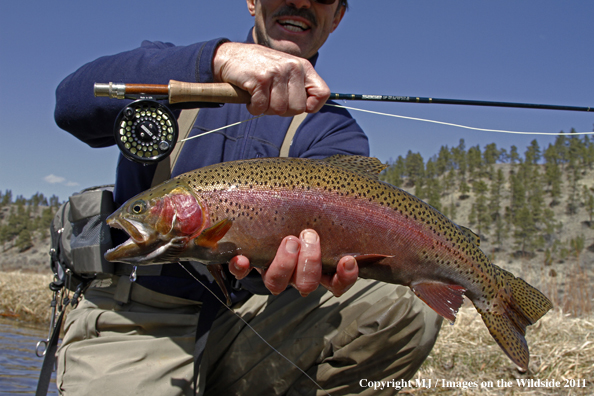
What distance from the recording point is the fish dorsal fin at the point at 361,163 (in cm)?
266

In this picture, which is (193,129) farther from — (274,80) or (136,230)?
(136,230)

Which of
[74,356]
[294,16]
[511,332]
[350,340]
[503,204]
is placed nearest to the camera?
[511,332]

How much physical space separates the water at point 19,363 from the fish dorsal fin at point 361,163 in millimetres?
4282

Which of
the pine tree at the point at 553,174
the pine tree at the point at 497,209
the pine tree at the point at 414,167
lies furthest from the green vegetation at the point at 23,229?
the pine tree at the point at 553,174

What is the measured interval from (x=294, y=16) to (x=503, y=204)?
2753 inches

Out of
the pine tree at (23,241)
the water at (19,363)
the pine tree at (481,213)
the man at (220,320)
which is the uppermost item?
the man at (220,320)

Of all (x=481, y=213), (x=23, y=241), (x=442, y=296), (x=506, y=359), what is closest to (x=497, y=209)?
(x=481, y=213)

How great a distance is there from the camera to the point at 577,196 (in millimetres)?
62688

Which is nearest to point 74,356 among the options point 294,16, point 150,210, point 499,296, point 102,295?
point 102,295

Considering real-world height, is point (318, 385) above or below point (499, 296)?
below

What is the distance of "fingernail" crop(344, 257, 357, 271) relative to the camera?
91.7 inches

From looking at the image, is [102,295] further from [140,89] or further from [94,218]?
[140,89]

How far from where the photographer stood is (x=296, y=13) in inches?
163

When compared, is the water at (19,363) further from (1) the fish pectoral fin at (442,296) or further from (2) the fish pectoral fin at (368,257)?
(1) the fish pectoral fin at (442,296)
